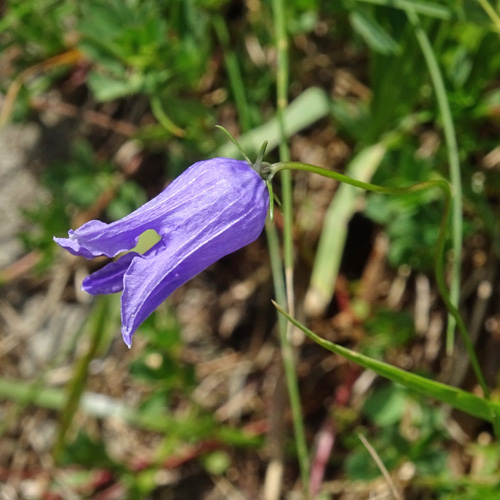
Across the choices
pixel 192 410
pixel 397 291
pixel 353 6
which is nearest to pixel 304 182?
pixel 397 291

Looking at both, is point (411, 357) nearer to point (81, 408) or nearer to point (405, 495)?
point (405, 495)

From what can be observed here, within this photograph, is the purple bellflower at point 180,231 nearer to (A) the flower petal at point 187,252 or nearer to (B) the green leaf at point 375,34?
(A) the flower petal at point 187,252

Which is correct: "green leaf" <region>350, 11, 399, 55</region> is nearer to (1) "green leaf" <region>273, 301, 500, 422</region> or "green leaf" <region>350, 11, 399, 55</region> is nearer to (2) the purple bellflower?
(2) the purple bellflower

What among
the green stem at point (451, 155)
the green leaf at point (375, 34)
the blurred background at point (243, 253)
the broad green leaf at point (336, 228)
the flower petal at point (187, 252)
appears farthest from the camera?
the broad green leaf at point (336, 228)

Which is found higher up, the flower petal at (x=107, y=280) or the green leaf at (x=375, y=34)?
the flower petal at (x=107, y=280)

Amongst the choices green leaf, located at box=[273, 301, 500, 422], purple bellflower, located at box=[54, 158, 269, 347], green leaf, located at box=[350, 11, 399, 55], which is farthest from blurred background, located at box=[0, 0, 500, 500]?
purple bellflower, located at box=[54, 158, 269, 347]

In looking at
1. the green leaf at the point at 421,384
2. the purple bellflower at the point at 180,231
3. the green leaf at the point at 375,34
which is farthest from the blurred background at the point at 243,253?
the purple bellflower at the point at 180,231

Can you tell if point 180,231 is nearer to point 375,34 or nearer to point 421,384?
point 421,384
